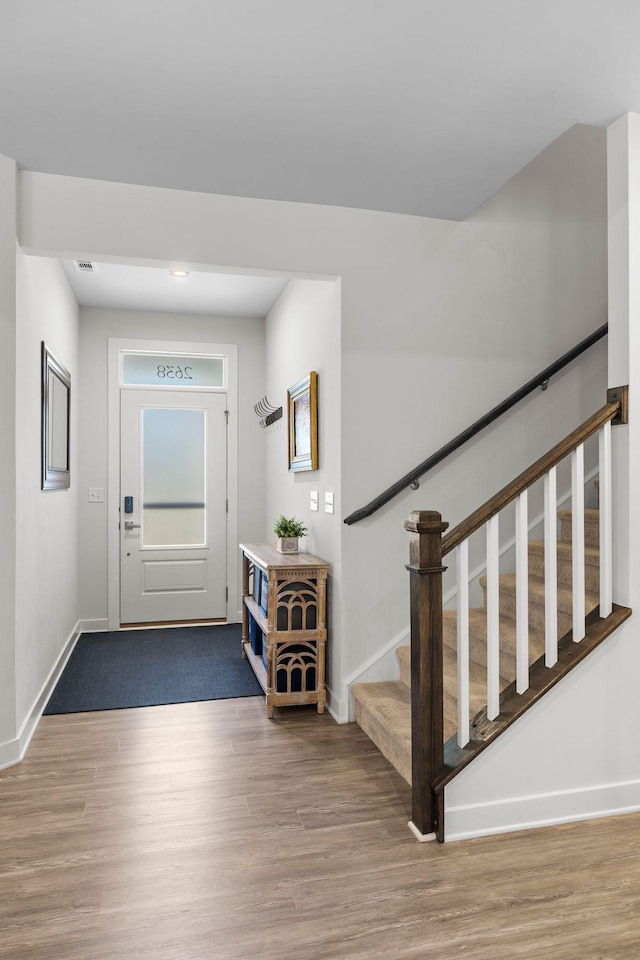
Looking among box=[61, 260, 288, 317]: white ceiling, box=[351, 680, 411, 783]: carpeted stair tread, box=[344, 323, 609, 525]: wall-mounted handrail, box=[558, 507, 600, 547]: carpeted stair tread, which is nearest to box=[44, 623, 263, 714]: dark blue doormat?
box=[351, 680, 411, 783]: carpeted stair tread

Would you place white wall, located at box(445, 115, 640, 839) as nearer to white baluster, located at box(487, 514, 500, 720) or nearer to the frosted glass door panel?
white baluster, located at box(487, 514, 500, 720)

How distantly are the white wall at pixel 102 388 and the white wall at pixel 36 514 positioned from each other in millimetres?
659

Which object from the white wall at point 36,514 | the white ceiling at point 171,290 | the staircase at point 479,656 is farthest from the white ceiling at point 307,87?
the staircase at point 479,656

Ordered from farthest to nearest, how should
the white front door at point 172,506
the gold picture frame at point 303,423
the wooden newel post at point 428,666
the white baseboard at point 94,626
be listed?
the white front door at point 172,506 < the white baseboard at point 94,626 < the gold picture frame at point 303,423 < the wooden newel post at point 428,666

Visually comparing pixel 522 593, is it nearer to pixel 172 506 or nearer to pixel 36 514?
pixel 36 514

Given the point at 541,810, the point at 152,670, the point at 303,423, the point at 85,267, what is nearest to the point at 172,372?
the point at 85,267

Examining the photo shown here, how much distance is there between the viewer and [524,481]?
2.26 metres

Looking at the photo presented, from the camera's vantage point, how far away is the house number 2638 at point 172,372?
556 centimetres

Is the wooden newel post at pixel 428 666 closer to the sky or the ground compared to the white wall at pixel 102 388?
closer to the ground

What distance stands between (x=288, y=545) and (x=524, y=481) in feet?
6.14

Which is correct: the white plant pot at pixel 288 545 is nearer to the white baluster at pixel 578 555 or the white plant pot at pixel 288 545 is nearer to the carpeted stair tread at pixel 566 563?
the carpeted stair tread at pixel 566 563

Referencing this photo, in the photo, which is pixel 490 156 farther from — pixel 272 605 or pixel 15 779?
pixel 15 779

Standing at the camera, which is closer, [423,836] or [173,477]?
[423,836]

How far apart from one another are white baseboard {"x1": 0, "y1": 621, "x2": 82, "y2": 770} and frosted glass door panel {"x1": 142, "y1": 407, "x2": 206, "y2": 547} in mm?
1321
